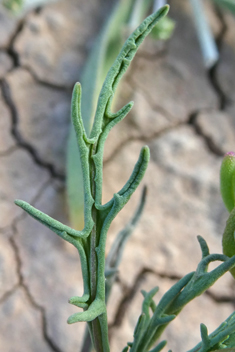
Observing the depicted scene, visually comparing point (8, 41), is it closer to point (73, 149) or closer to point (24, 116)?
point (24, 116)

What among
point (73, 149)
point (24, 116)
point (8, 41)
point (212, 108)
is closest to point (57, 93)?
point (24, 116)

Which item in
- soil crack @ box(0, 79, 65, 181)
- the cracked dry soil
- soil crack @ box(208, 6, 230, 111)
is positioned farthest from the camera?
soil crack @ box(208, 6, 230, 111)

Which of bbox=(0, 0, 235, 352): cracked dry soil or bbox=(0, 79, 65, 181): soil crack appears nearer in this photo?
bbox=(0, 0, 235, 352): cracked dry soil

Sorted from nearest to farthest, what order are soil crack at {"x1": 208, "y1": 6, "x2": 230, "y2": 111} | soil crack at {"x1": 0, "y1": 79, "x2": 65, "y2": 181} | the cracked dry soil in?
the cracked dry soil, soil crack at {"x1": 0, "y1": 79, "x2": 65, "y2": 181}, soil crack at {"x1": 208, "y1": 6, "x2": 230, "y2": 111}

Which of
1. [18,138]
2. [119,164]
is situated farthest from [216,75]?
[18,138]

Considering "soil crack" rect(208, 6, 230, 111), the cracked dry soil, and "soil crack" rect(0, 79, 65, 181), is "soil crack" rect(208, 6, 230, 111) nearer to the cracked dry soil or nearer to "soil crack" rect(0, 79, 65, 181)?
the cracked dry soil

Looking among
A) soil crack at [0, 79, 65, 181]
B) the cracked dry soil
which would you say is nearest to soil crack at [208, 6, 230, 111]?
the cracked dry soil

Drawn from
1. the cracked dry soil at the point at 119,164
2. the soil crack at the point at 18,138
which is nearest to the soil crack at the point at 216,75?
the cracked dry soil at the point at 119,164

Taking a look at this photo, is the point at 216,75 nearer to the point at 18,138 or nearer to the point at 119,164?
the point at 119,164
